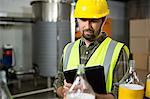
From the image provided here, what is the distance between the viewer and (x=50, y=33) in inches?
106

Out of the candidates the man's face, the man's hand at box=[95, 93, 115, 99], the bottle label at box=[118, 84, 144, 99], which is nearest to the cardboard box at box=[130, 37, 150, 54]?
the man's face

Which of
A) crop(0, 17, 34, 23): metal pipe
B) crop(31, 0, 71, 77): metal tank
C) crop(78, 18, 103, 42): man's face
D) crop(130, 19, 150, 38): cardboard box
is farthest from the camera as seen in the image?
crop(130, 19, 150, 38): cardboard box

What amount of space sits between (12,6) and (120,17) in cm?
265

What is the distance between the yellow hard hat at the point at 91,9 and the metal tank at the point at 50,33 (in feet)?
4.85

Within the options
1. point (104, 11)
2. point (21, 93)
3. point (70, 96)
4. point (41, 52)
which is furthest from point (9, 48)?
point (70, 96)

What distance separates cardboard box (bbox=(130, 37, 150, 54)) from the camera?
12.4 feet

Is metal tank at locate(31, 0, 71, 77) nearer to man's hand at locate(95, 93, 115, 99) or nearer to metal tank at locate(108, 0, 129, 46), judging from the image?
Answer: man's hand at locate(95, 93, 115, 99)

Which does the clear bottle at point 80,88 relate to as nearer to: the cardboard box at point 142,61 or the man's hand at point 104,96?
the man's hand at point 104,96

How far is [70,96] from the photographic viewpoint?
72cm

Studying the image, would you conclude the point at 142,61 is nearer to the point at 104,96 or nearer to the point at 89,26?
the point at 89,26

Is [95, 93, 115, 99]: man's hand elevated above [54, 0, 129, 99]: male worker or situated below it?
below

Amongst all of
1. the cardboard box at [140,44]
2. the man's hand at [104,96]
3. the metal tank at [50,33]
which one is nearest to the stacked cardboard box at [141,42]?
the cardboard box at [140,44]

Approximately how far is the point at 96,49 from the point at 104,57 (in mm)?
81

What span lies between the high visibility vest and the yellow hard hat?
0.66 ft
